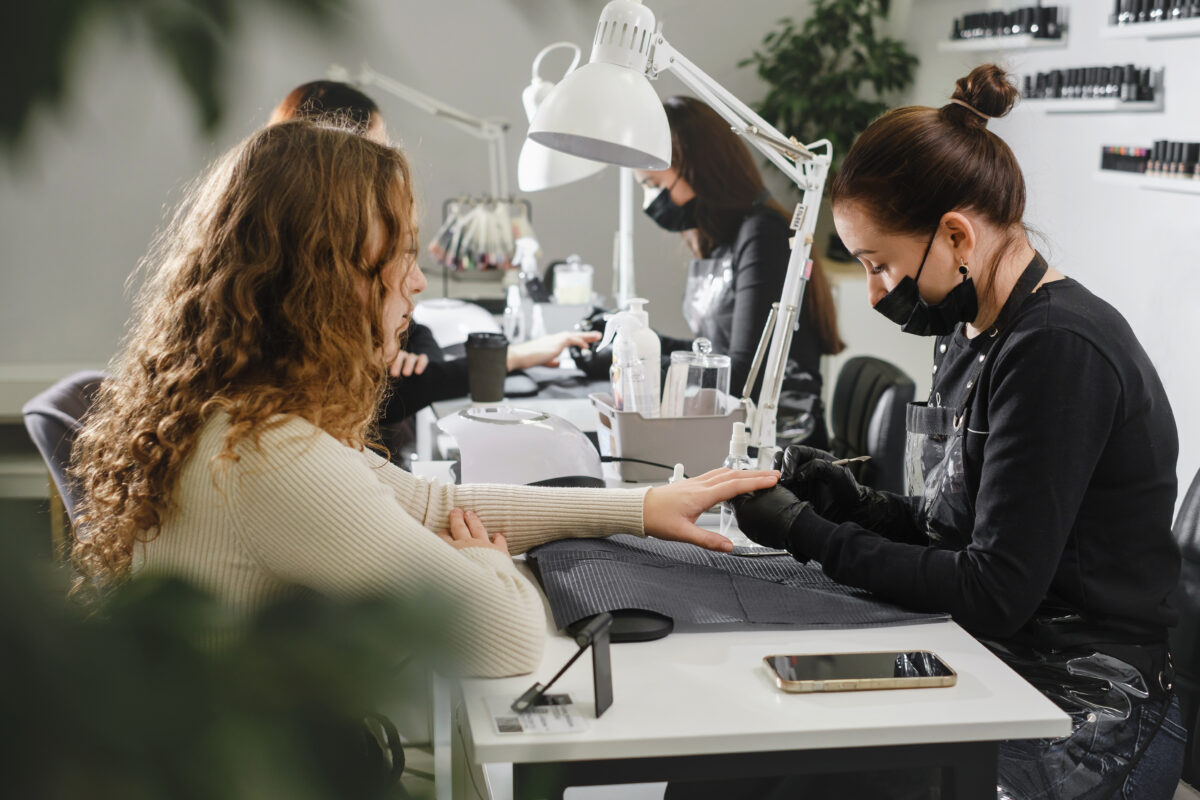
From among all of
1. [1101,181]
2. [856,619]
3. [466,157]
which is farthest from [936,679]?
[466,157]

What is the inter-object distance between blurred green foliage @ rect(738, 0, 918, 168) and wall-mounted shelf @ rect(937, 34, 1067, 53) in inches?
27.9

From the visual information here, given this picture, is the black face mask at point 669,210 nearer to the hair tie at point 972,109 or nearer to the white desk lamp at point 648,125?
the white desk lamp at point 648,125

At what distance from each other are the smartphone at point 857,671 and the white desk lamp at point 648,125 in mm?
568

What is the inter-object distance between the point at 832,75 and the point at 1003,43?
119 centimetres

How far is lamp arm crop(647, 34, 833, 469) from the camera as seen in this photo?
1547 mm

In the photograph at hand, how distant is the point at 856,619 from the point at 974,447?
28 cm

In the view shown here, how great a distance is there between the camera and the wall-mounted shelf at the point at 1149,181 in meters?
2.47

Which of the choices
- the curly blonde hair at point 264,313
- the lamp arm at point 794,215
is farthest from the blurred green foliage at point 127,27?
the lamp arm at point 794,215

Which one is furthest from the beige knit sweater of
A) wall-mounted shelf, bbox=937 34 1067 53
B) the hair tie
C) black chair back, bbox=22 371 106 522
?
Result: wall-mounted shelf, bbox=937 34 1067 53

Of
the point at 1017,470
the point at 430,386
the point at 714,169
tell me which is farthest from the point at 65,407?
the point at 714,169

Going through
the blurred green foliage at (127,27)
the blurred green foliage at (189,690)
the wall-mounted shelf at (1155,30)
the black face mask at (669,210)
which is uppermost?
the wall-mounted shelf at (1155,30)

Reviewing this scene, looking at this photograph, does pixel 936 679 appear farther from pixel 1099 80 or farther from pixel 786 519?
pixel 1099 80

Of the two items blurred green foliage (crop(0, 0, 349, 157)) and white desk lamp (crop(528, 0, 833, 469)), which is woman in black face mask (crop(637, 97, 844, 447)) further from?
blurred green foliage (crop(0, 0, 349, 157))

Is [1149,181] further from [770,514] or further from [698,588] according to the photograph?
[698,588]
